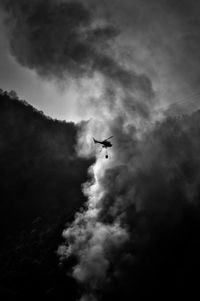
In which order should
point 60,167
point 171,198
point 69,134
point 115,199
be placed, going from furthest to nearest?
1. point 69,134
2. point 60,167
3. point 115,199
4. point 171,198

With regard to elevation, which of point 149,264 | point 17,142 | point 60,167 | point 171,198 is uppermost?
point 17,142

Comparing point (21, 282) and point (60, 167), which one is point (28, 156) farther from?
point (21, 282)

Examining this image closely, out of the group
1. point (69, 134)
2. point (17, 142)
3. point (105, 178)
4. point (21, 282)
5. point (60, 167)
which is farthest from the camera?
point (69, 134)

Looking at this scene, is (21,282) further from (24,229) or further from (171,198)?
(171,198)

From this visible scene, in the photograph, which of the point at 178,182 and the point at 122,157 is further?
the point at 122,157

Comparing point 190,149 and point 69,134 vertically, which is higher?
point 69,134

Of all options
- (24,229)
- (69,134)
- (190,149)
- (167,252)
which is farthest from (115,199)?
(69,134)

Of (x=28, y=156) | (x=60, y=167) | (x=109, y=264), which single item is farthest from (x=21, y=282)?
(x=28, y=156)
